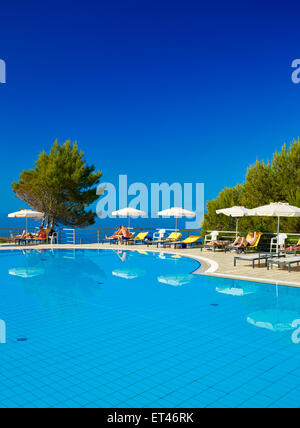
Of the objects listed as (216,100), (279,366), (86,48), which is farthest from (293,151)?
(216,100)

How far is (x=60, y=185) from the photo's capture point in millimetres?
25594

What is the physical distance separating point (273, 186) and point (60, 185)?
14953mm


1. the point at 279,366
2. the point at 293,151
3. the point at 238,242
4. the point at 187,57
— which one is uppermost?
the point at 187,57

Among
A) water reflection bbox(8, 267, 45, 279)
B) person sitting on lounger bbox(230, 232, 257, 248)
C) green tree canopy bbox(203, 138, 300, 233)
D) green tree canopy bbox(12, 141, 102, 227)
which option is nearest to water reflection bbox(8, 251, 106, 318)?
water reflection bbox(8, 267, 45, 279)

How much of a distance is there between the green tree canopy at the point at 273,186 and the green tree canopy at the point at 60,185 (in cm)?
1158

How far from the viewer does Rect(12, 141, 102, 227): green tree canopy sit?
2565 cm

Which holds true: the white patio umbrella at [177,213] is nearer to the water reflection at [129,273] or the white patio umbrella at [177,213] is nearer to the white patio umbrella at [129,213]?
the white patio umbrella at [129,213]

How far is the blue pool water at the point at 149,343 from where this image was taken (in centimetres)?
373

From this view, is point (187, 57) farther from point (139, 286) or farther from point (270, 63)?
point (139, 286)

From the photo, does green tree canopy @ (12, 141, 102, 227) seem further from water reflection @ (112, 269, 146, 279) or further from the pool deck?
water reflection @ (112, 269, 146, 279)

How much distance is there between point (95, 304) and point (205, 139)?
54592mm

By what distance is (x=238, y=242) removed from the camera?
51.2 ft

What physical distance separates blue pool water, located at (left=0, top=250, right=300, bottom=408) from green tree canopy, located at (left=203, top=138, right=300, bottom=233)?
362 inches

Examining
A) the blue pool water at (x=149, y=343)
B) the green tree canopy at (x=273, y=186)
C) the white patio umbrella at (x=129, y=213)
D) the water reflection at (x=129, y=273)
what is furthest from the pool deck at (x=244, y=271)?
the white patio umbrella at (x=129, y=213)
